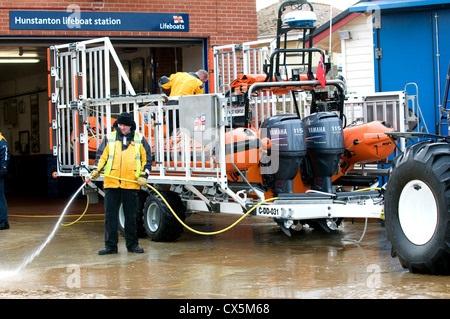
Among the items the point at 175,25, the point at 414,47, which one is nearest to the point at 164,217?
the point at 414,47

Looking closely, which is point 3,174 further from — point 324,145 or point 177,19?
point 324,145

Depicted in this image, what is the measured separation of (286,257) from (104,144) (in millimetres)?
2704

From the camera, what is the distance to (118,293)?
258 inches

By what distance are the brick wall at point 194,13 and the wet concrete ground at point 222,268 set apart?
420 centimetres

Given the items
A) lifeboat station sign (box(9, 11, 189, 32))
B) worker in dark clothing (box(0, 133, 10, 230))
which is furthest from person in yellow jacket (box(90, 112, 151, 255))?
lifeboat station sign (box(9, 11, 189, 32))

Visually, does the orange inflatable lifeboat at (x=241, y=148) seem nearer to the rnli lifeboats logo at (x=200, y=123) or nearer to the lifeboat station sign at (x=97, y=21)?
the rnli lifeboats logo at (x=200, y=123)

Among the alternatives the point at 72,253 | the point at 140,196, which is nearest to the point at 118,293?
the point at 72,253

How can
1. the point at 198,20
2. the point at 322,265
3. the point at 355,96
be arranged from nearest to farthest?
the point at 322,265 → the point at 355,96 → the point at 198,20

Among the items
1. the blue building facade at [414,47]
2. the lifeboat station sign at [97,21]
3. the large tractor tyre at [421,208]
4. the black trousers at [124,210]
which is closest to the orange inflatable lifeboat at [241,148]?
the black trousers at [124,210]

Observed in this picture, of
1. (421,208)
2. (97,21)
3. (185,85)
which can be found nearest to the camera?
(421,208)

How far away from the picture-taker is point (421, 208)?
6.79 m

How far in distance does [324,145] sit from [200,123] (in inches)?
60.9

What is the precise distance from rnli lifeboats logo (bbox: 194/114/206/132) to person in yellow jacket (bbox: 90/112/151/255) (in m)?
0.81
